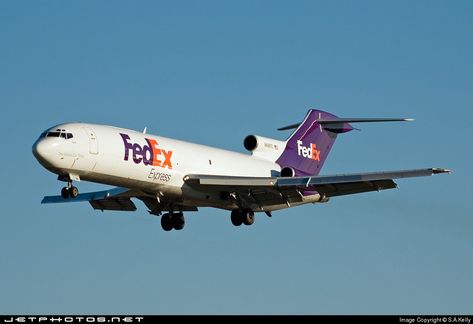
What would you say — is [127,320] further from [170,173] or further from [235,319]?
[170,173]

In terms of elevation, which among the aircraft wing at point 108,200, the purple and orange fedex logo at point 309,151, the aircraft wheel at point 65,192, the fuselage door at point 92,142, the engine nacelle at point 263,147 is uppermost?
the purple and orange fedex logo at point 309,151

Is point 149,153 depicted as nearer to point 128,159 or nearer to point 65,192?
point 128,159

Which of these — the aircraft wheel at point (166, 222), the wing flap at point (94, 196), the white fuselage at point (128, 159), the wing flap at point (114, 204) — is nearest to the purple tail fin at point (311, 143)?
the white fuselage at point (128, 159)

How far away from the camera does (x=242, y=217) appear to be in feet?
145

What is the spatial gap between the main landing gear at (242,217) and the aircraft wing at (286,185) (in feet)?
1.17

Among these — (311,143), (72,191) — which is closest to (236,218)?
(311,143)

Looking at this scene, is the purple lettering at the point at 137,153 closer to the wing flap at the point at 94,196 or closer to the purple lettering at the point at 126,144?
the purple lettering at the point at 126,144

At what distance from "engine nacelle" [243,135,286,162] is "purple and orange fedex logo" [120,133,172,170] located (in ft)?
21.1

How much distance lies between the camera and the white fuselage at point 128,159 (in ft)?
127

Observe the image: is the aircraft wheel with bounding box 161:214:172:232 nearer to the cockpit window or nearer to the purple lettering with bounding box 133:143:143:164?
the purple lettering with bounding box 133:143:143:164

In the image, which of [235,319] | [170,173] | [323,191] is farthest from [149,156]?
[235,319]

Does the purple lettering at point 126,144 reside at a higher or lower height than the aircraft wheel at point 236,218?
higher

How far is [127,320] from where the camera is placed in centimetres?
2698

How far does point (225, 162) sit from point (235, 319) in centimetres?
1806
